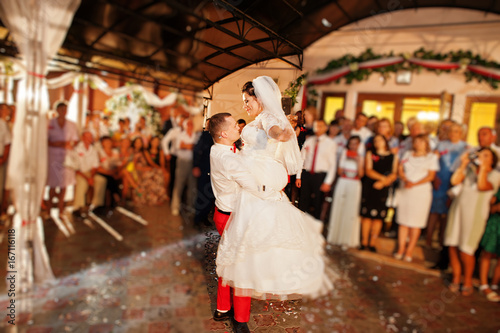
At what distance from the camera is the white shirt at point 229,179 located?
335mm

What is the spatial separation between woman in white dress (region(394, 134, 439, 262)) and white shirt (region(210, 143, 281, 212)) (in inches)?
79.0

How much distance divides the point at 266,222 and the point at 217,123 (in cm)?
14

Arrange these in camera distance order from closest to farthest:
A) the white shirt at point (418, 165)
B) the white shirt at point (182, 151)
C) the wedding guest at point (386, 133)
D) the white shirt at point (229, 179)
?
1. the white shirt at point (229, 179)
2. the white shirt at point (182, 151)
3. the white shirt at point (418, 165)
4. the wedding guest at point (386, 133)

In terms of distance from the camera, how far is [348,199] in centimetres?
209

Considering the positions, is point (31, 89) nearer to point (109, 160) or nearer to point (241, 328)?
point (109, 160)

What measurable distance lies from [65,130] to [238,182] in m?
0.44

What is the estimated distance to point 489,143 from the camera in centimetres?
158

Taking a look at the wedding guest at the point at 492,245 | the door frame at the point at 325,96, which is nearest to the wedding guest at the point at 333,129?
the door frame at the point at 325,96

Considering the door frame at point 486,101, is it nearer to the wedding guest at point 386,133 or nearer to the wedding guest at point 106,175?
the wedding guest at point 386,133

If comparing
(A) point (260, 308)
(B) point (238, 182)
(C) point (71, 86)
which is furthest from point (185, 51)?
(A) point (260, 308)

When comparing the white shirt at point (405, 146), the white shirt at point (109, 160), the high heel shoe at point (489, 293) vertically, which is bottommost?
the high heel shoe at point (489, 293)

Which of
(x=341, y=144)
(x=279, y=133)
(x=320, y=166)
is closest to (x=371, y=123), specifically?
(x=341, y=144)

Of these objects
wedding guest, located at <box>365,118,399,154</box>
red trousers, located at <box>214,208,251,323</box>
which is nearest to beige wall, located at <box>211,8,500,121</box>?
wedding guest, located at <box>365,118,399,154</box>

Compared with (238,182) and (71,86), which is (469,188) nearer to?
(238,182)
